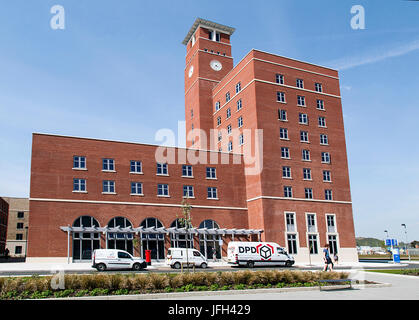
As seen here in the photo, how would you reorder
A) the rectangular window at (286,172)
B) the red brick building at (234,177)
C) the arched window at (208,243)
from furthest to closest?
the rectangular window at (286,172)
the arched window at (208,243)
the red brick building at (234,177)

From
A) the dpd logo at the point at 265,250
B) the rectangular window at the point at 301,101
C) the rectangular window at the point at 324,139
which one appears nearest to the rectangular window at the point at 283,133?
the rectangular window at the point at 301,101

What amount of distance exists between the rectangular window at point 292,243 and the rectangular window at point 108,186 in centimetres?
2157

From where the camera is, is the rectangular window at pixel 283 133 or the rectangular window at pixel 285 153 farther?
the rectangular window at pixel 283 133

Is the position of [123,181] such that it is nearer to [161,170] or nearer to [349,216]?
[161,170]

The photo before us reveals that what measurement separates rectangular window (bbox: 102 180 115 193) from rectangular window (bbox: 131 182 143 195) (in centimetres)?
220

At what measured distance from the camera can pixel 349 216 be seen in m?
55.4

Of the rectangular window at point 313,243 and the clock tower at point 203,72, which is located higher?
the clock tower at point 203,72

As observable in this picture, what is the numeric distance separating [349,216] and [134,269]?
32843 mm

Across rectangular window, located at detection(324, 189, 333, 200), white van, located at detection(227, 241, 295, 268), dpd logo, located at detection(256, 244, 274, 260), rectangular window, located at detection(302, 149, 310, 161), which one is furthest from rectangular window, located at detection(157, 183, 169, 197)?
rectangular window, located at detection(324, 189, 333, 200)

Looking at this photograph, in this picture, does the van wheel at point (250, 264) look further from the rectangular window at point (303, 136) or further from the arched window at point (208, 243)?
the rectangular window at point (303, 136)

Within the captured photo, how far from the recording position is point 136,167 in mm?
47156

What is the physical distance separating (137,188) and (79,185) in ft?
20.6

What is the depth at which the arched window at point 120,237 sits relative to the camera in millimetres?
43281

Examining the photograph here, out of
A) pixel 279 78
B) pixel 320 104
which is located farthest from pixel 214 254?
pixel 320 104
